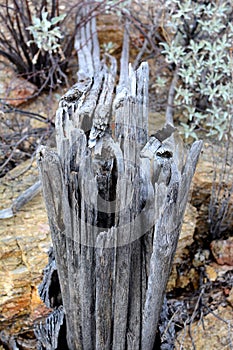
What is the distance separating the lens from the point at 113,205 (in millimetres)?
1100

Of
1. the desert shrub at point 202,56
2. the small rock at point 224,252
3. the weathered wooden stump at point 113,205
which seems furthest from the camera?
the desert shrub at point 202,56

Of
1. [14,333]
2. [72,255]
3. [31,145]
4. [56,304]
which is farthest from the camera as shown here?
[31,145]

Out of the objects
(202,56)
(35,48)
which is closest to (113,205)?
(202,56)

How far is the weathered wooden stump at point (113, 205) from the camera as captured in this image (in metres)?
1.03

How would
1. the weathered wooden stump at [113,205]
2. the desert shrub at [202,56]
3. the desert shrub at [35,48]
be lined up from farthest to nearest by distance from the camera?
the desert shrub at [35,48] < the desert shrub at [202,56] < the weathered wooden stump at [113,205]

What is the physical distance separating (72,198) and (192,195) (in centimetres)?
125

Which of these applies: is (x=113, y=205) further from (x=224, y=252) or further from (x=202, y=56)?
(x=202, y=56)

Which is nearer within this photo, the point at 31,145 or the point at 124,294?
the point at 124,294

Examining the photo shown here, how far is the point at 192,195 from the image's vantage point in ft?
7.22

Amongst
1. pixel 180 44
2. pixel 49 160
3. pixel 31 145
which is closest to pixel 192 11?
pixel 180 44

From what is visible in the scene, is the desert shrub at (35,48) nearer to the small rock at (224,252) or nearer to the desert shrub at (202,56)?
the desert shrub at (202,56)

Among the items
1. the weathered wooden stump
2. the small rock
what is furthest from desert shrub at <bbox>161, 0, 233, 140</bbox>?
the weathered wooden stump

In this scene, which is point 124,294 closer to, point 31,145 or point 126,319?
point 126,319

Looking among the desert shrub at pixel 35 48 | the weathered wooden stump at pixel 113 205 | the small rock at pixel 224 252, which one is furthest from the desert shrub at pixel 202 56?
the weathered wooden stump at pixel 113 205
